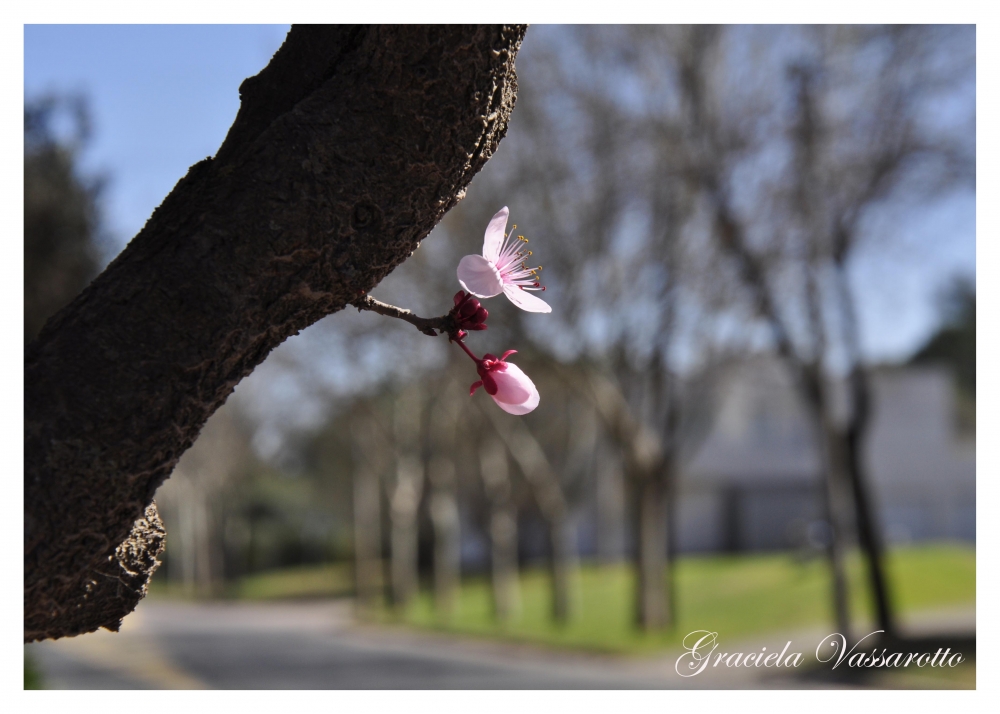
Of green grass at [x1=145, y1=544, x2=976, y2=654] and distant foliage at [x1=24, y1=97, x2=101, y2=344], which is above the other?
distant foliage at [x1=24, y1=97, x2=101, y2=344]

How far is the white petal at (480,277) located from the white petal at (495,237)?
0.03 meters

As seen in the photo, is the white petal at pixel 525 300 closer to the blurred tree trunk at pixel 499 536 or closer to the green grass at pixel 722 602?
the green grass at pixel 722 602

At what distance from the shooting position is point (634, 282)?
50.5ft

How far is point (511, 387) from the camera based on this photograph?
4.98 feet

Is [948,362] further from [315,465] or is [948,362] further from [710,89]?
[315,465]

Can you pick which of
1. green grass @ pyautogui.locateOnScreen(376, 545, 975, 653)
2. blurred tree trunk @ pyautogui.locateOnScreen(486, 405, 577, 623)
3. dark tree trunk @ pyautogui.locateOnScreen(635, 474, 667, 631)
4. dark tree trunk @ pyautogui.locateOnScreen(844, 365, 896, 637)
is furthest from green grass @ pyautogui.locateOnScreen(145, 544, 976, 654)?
dark tree trunk @ pyautogui.locateOnScreen(844, 365, 896, 637)

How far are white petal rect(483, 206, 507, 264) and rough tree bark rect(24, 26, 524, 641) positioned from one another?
0.10 metres

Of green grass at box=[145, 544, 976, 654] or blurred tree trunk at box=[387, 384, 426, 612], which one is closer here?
green grass at box=[145, 544, 976, 654]

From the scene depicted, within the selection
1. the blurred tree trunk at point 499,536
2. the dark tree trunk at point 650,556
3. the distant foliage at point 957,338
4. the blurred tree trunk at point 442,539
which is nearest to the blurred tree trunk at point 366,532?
the blurred tree trunk at point 442,539

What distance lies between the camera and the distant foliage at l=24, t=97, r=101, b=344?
329 inches

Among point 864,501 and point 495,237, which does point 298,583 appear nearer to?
point 864,501

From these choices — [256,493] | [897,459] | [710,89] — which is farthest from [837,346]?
[256,493]

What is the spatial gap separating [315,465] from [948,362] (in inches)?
866

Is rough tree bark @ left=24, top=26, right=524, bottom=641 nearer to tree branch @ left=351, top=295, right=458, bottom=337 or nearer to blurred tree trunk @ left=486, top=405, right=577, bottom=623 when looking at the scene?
tree branch @ left=351, top=295, right=458, bottom=337
